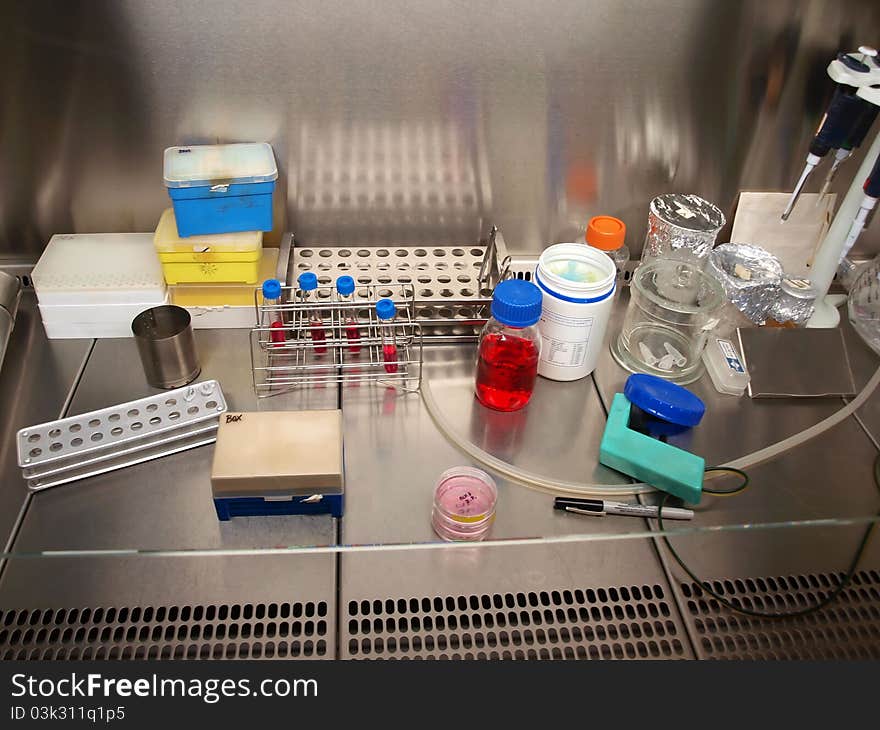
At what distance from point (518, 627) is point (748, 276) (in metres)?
0.85

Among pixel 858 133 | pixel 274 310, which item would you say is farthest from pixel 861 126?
pixel 274 310

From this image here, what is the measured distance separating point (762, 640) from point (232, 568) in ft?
2.31

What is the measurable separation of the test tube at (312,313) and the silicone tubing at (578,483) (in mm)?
194

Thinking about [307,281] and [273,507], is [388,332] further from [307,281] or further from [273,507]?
[273,507]

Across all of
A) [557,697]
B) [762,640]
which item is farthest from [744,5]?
[557,697]

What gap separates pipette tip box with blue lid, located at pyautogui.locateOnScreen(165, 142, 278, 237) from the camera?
4.21 ft

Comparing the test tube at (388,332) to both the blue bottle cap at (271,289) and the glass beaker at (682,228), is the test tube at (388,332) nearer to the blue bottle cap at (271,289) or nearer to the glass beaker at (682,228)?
the blue bottle cap at (271,289)

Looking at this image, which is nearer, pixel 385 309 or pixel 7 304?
pixel 385 309

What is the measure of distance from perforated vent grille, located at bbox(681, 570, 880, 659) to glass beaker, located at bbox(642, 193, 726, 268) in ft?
2.16

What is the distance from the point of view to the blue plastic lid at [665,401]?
122cm

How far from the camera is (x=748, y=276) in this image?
4.73 ft

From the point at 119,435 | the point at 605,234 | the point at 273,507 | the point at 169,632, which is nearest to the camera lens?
the point at 169,632

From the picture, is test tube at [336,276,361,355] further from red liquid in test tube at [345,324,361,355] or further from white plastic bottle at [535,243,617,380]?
white plastic bottle at [535,243,617,380]

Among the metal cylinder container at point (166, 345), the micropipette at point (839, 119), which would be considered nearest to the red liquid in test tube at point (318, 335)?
the metal cylinder container at point (166, 345)
